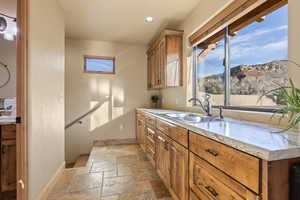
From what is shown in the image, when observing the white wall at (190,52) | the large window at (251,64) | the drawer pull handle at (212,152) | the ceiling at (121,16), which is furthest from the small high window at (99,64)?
the drawer pull handle at (212,152)

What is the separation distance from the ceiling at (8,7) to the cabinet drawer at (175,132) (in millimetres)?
2640

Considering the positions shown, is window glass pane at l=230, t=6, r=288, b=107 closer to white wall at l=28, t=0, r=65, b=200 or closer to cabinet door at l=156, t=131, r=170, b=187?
cabinet door at l=156, t=131, r=170, b=187

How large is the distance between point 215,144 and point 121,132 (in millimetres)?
3296

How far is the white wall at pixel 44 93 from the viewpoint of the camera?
157 centimetres

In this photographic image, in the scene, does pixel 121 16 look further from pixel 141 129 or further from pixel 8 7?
pixel 141 129

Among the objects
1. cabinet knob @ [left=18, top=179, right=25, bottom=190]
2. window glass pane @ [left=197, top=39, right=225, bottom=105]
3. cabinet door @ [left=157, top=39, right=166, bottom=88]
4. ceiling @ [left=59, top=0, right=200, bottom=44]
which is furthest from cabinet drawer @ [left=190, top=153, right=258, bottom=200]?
ceiling @ [left=59, top=0, right=200, bottom=44]

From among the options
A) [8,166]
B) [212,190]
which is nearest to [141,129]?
[8,166]

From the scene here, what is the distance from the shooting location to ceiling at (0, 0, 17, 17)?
2103mm

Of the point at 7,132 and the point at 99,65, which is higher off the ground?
the point at 99,65

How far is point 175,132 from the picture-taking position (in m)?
1.63

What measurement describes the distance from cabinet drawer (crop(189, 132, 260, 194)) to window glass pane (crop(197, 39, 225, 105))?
3.78 ft

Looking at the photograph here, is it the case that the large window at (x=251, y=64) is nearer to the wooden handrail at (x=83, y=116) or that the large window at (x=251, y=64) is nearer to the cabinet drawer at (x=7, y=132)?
the cabinet drawer at (x=7, y=132)

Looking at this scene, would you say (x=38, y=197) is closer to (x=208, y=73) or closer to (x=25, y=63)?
(x=25, y=63)

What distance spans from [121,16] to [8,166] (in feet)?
8.85
